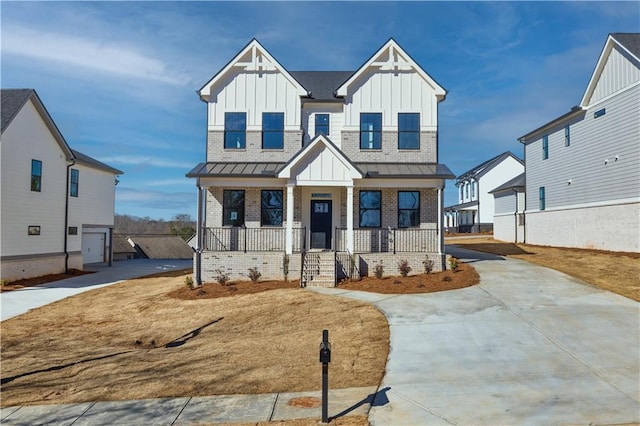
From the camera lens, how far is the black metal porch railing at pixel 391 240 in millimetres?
17531

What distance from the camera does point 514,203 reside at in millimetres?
31281

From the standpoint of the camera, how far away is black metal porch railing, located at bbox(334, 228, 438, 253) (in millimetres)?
17531

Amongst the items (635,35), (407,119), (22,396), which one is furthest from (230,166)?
(635,35)

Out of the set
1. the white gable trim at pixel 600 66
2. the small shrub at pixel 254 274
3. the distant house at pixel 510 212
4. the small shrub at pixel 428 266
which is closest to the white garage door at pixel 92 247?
the small shrub at pixel 254 274

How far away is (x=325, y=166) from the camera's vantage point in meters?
16.7

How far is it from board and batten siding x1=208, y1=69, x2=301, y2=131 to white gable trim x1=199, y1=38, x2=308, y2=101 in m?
0.17

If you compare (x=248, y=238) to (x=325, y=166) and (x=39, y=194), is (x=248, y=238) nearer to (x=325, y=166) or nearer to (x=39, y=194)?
(x=325, y=166)

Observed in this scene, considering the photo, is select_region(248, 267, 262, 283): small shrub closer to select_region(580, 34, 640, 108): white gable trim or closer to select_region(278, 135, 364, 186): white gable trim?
select_region(278, 135, 364, 186): white gable trim

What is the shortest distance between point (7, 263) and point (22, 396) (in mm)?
16030

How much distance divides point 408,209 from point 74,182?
20.3 metres

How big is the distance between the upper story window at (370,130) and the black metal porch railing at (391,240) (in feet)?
12.2

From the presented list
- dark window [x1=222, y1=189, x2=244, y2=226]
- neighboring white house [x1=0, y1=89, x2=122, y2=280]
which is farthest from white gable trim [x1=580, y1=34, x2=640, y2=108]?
neighboring white house [x1=0, y1=89, x2=122, y2=280]

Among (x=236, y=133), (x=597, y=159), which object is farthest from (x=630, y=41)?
(x=236, y=133)

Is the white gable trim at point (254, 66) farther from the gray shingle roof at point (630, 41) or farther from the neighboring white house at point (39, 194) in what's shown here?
the gray shingle roof at point (630, 41)
